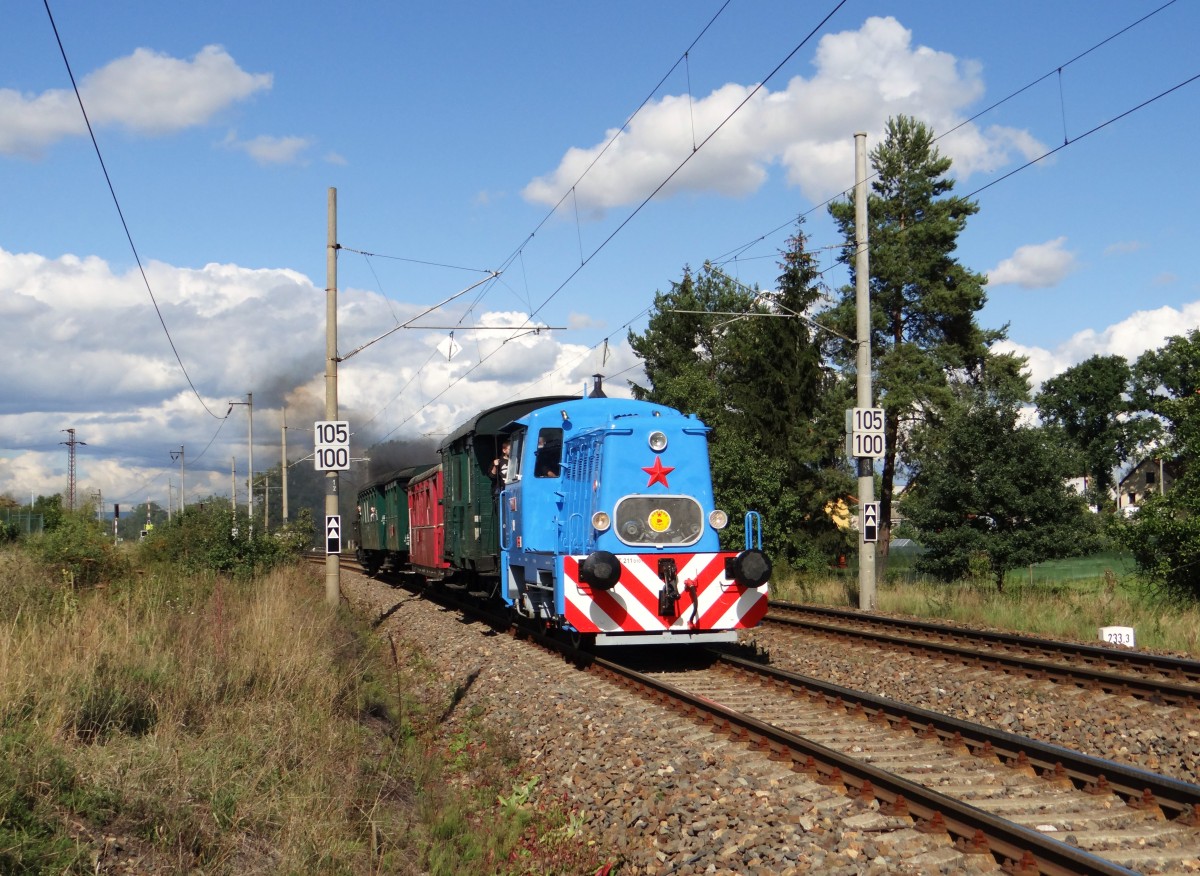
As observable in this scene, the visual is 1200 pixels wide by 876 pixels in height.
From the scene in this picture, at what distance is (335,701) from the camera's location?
9.81 meters

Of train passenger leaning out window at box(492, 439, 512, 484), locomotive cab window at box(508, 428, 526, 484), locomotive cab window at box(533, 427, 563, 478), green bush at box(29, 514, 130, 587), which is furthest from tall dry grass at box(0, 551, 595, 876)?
train passenger leaning out window at box(492, 439, 512, 484)

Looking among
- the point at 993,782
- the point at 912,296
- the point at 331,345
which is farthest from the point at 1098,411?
the point at 993,782

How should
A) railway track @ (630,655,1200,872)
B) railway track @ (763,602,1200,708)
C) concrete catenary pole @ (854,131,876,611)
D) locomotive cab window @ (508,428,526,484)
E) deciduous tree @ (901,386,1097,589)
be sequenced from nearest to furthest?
railway track @ (630,655,1200,872) < railway track @ (763,602,1200,708) < locomotive cab window @ (508,428,526,484) < concrete catenary pole @ (854,131,876,611) < deciduous tree @ (901,386,1097,589)

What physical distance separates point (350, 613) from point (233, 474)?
51513mm

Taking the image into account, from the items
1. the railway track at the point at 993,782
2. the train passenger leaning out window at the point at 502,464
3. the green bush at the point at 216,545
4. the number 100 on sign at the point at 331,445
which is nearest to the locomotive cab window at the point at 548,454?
the train passenger leaning out window at the point at 502,464

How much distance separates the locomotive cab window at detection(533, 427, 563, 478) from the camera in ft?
45.7

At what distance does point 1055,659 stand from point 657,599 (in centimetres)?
454

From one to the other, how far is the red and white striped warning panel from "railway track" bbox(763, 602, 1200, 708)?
230 centimetres

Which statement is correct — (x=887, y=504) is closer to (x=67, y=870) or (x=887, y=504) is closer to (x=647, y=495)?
(x=647, y=495)

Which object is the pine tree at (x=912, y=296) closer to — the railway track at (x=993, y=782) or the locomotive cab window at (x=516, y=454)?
the locomotive cab window at (x=516, y=454)

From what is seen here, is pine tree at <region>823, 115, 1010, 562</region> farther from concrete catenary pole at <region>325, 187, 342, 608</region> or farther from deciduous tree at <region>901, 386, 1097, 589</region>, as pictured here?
concrete catenary pole at <region>325, 187, 342, 608</region>

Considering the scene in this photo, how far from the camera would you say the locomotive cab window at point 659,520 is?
1200 cm

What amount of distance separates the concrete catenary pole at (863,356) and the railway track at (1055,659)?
7.89ft

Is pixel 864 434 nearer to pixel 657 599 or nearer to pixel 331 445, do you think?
pixel 657 599
